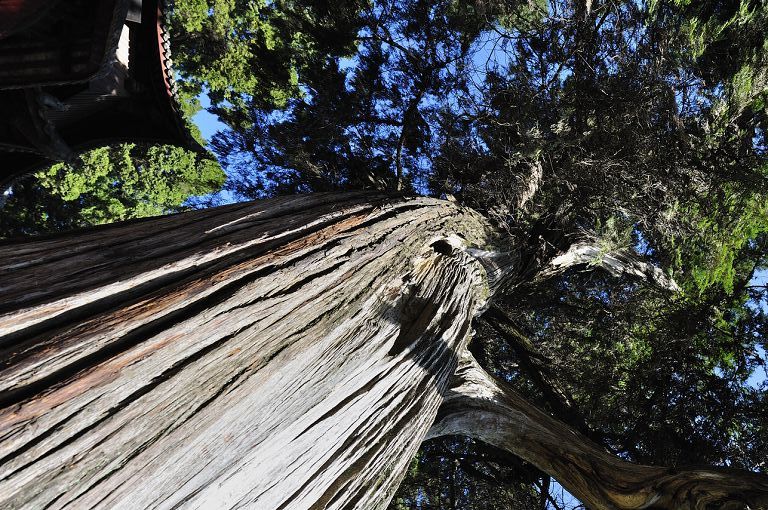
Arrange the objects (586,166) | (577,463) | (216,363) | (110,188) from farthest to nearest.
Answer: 1. (110,188)
2. (586,166)
3. (577,463)
4. (216,363)

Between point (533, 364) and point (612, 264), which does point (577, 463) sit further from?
point (612, 264)

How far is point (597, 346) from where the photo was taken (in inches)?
271

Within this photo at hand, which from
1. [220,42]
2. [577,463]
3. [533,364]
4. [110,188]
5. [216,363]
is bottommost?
[110,188]

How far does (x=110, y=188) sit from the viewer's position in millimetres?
16672

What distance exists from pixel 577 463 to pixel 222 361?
2.34 m

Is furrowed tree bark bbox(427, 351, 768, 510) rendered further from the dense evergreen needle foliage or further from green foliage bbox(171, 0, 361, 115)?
green foliage bbox(171, 0, 361, 115)

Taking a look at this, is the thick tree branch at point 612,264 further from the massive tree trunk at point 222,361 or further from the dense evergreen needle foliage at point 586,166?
Answer: the massive tree trunk at point 222,361

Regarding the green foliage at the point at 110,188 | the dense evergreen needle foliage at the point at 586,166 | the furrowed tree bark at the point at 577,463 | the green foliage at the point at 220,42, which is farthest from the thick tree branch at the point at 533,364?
the green foliage at the point at 110,188

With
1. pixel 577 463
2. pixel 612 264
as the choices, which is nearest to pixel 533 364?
pixel 612 264

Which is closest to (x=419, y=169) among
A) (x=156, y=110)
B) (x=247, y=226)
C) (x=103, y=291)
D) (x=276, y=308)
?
(x=156, y=110)

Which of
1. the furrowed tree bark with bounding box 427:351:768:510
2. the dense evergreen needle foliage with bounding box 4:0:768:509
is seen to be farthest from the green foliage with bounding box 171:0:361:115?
the furrowed tree bark with bounding box 427:351:768:510

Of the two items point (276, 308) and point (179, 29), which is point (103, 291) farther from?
point (179, 29)

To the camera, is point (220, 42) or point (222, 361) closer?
point (222, 361)

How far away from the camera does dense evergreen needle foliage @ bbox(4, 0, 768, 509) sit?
16.4 ft
